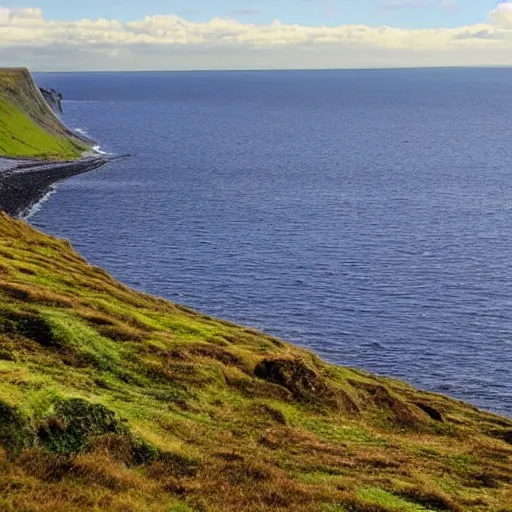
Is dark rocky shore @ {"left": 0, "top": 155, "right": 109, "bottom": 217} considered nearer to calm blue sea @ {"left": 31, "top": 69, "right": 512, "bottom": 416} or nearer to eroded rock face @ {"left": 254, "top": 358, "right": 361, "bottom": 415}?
calm blue sea @ {"left": 31, "top": 69, "right": 512, "bottom": 416}

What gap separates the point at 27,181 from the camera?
174 metres

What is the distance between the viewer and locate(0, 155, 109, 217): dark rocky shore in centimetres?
15200

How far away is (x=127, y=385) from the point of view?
42781 millimetres

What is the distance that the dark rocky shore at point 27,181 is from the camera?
152000 mm

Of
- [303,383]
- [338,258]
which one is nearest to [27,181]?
[338,258]

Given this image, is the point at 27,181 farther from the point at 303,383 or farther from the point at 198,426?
the point at 198,426

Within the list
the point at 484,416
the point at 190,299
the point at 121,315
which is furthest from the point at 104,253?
the point at 484,416

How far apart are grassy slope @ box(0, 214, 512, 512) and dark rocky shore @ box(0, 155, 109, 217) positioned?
91.3 m

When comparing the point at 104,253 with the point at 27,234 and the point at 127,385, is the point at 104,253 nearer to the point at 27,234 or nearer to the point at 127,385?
the point at 27,234

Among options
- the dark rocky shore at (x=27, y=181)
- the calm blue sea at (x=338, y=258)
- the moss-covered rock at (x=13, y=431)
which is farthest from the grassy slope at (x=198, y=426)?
the dark rocky shore at (x=27, y=181)

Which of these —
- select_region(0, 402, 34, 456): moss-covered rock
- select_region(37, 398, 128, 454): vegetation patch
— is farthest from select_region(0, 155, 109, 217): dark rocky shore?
select_region(0, 402, 34, 456): moss-covered rock

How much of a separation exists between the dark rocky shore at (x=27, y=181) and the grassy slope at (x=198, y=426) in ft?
299

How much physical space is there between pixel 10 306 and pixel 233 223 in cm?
9576

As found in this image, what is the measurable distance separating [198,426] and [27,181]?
146286 millimetres
